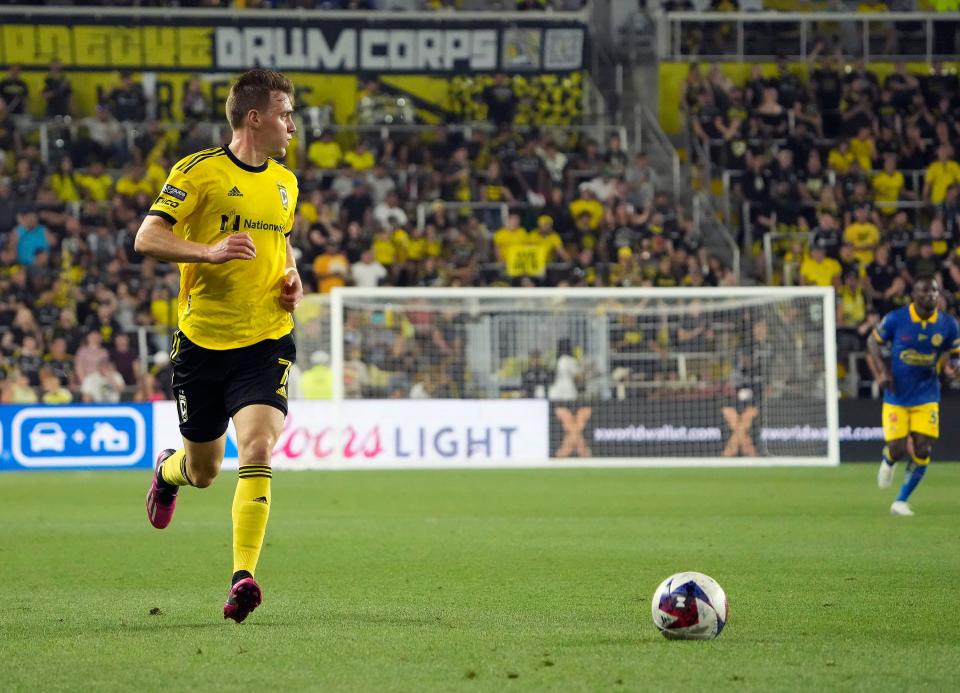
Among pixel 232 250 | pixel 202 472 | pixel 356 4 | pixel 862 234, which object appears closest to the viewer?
pixel 232 250

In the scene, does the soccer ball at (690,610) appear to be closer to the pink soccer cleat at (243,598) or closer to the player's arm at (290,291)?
the pink soccer cleat at (243,598)

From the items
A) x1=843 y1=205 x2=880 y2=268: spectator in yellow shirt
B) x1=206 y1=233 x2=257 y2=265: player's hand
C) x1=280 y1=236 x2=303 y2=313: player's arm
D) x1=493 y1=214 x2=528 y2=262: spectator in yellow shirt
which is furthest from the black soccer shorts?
x1=843 y1=205 x2=880 y2=268: spectator in yellow shirt

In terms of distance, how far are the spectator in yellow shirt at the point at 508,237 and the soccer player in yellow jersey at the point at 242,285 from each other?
17249 mm

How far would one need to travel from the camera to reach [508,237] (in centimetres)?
2470

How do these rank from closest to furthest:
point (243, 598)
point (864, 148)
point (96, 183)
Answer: point (243, 598), point (96, 183), point (864, 148)

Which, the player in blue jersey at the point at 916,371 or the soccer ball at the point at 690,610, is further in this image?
the player in blue jersey at the point at 916,371

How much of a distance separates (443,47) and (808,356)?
968 centimetres

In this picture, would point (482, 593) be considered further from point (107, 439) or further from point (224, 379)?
point (107, 439)

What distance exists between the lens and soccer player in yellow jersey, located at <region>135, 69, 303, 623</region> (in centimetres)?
698

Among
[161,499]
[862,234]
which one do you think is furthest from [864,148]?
[161,499]

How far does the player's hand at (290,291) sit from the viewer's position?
23.6 feet

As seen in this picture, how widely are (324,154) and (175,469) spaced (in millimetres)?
18664

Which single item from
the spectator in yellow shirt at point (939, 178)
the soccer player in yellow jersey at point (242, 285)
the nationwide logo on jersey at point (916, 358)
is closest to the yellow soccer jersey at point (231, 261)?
the soccer player in yellow jersey at point (242, 285)

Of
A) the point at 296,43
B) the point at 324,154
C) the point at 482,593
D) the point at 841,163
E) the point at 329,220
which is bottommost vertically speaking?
the point at 482,593
